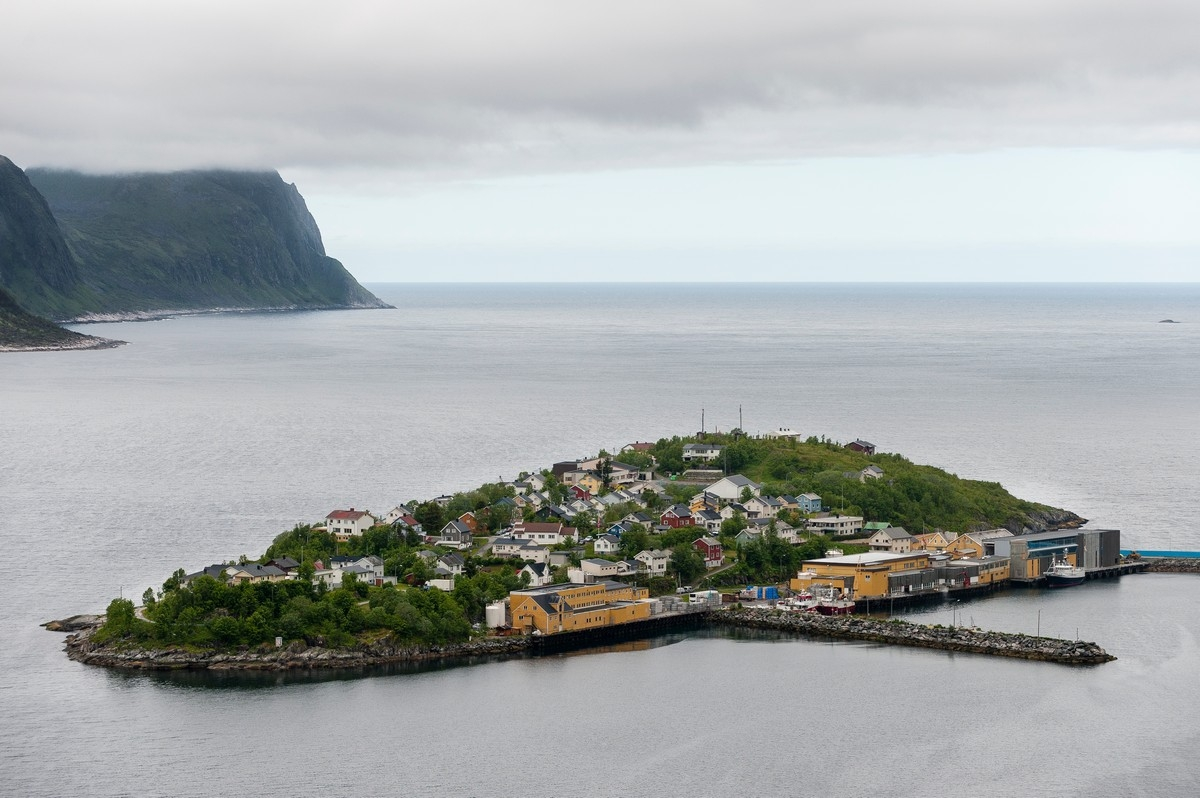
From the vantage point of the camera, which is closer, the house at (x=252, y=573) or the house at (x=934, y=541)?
the house at (x=252, y=573)

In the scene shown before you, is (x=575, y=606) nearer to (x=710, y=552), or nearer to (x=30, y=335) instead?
(x=710, y=552)

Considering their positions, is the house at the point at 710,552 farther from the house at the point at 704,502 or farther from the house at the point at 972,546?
the house at the point at 972,546

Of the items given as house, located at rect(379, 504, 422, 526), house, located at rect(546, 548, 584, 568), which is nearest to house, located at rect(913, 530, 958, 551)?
house, located at rect(546, 548, 584, 568)

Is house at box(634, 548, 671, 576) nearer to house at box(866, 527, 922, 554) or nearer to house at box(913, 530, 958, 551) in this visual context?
house at box(866, 527, 922, 554)

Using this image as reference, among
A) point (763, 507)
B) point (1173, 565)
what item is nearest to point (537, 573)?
point (763, 507)

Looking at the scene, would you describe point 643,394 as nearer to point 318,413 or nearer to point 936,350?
point 318,413

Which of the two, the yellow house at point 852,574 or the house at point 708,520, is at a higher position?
the house at point 708,520

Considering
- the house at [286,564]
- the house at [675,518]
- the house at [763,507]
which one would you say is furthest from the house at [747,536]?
the house at [286,564]
